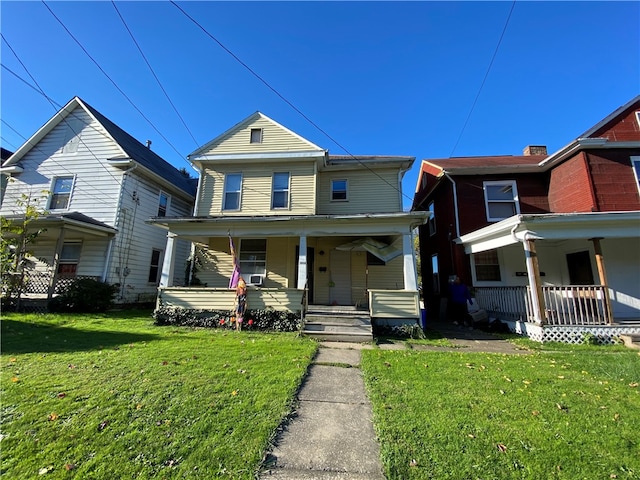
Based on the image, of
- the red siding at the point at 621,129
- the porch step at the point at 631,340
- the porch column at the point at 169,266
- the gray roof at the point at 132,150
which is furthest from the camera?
the gray roof at the point at 132,150

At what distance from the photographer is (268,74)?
8586mm

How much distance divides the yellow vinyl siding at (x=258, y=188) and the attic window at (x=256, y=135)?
116cm

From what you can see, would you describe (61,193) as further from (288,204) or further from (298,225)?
(298,225)

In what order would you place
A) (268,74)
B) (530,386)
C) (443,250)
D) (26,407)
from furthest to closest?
(443,250) → (268,74) → (530,386) → (26,407)

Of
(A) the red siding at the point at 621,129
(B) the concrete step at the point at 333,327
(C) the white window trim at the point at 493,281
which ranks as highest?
(A) the red siding at the point at 621,129

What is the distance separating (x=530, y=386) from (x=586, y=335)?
5117 millimetres

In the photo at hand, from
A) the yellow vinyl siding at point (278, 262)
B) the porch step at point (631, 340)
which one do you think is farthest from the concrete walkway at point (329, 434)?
the porch step at point (631, 340)

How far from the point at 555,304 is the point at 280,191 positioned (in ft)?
33.1

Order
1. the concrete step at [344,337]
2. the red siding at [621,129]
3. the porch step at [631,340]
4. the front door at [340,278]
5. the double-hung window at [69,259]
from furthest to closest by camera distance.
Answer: the double-hung window at [69,259] < the front door at [340,278] < the red siding at [621,129] < the concrete step at [344,337] < the porch step at [631,340]

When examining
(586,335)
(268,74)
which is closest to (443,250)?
(586,335)

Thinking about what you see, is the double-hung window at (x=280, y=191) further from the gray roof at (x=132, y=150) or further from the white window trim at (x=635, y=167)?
the white window trim at (x=635, y=167)

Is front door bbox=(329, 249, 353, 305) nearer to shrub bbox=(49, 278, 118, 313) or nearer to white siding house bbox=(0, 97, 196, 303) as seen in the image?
shrub bbox=(49, 278, 118, 313)

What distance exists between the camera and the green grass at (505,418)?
8.52 feet

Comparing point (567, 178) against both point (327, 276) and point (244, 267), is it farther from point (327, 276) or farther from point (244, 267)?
point (244, 267)
